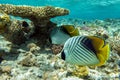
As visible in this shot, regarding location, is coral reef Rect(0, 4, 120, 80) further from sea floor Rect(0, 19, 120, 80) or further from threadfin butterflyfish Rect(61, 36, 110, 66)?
threadfin butterflyfish Rect(61, 36, 110, 66)

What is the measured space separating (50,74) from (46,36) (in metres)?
1.88

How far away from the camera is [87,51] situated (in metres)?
2.18

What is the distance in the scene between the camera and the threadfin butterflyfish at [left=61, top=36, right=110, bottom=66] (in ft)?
6.97

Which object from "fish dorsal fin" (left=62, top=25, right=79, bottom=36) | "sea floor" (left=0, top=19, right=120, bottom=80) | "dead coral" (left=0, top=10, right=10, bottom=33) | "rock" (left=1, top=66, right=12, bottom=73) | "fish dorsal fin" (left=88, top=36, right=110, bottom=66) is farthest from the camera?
"dead coral" (left=0, top=10, right=10, bottom=33)

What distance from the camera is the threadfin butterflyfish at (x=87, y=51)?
212 cm

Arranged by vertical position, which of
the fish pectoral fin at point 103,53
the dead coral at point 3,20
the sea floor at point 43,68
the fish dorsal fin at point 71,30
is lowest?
the sea floor at point 43,68

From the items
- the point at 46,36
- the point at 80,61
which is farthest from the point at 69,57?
the point at 46,36

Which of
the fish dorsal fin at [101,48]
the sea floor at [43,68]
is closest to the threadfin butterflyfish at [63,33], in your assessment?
the sea floor at [43,68]

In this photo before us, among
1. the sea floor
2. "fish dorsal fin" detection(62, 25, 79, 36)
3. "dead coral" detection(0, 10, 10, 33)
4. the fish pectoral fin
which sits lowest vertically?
the sea floor

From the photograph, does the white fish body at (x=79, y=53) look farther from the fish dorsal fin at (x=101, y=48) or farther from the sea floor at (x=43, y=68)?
the sea floor at (x=43, y=68)

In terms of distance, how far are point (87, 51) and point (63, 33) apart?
5.06 feet

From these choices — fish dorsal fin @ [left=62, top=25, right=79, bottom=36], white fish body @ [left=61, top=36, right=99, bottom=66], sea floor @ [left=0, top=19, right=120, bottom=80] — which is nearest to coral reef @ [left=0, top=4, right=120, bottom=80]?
sea floor @ [left=0, top=19, right=120, bottom=80]

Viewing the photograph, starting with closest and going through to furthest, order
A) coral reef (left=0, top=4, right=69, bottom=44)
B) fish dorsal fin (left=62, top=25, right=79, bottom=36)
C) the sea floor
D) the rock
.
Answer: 1. fish dorsal fin (left=62, top=25, right=79, bottom=36)
2. the sea floor
3. the rock
4. coral reef (left=0, top=4, right=69, bottom=44)

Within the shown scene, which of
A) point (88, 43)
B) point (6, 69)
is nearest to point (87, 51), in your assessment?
point (88, 43)
